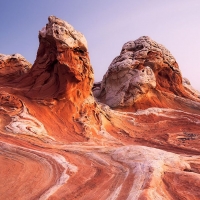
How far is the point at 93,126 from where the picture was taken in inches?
484

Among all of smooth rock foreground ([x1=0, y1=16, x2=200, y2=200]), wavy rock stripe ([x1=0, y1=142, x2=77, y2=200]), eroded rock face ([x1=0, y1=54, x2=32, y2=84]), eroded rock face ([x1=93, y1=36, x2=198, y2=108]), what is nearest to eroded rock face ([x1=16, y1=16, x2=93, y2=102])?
smooth rock foreground ([x1=0, y1=16, x2=200, y2=200])

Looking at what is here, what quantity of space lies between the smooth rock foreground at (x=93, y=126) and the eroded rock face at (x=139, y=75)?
0.07m

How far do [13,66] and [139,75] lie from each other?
7695 mm

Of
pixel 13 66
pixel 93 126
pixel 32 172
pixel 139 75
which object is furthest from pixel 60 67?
pixel 139 75

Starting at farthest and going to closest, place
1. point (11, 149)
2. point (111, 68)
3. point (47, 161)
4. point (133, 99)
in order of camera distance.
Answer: point (111, 68) < point (133, 99) < point (11, 149) < point (47, 161)

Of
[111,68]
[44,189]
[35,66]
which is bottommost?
[44,189]

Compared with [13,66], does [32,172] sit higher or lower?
lower

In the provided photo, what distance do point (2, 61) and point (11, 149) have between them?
1067 cm

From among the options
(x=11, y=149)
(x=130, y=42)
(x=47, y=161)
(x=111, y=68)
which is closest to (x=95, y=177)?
(x=47, y=161)

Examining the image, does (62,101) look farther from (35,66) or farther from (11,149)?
(11,149)

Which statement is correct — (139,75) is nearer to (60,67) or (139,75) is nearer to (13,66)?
(60,67)

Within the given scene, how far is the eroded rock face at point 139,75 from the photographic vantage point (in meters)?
18.0

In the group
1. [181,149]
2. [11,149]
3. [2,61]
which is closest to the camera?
[11,149]

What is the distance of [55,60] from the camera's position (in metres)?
12.4
